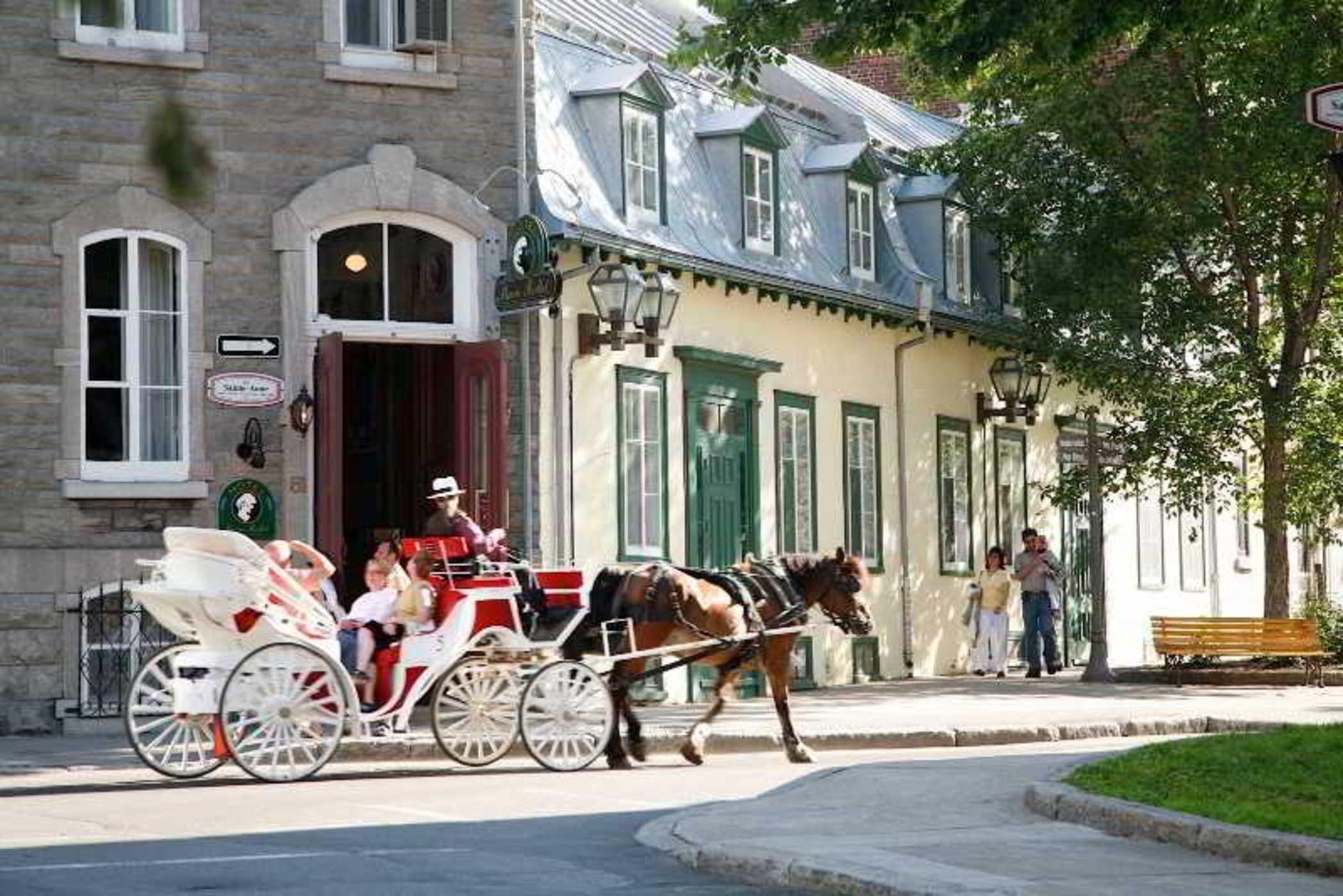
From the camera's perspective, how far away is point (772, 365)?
26000 mm

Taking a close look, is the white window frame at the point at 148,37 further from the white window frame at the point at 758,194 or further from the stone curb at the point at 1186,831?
the stone curb at the point at 1186,831

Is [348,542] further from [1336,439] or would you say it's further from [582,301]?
[1336,439]

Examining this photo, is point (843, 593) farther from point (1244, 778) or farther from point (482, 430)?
point (1244, 778)

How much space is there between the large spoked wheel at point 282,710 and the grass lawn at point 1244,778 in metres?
4.57

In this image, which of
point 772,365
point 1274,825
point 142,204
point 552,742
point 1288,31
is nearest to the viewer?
point 1274,825

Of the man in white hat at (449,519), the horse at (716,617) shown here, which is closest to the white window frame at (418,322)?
the man in white hat at (449,519)

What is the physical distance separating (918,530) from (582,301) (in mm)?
8649

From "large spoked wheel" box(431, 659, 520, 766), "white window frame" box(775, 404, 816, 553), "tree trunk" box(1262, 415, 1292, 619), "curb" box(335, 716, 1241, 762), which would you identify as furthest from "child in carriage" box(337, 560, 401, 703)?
"tree trunk" box(1262, 415, 1292, 619)

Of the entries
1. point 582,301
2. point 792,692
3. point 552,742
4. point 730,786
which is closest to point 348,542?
point 582,301

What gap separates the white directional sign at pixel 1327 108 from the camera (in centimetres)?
917

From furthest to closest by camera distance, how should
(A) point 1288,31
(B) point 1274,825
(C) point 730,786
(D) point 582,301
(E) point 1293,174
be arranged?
(E) point 1293,174 < (A) point 1288,31 < (D) point 582,301 < (C) point 730,786 < (B) point 1274,825

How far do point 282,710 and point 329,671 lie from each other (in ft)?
1.21

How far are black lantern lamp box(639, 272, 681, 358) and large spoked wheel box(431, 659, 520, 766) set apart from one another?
6653mm

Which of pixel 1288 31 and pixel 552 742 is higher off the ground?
pixel 1288 31
